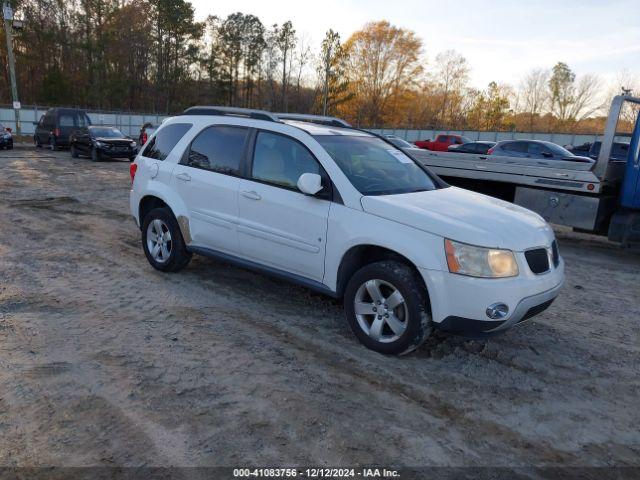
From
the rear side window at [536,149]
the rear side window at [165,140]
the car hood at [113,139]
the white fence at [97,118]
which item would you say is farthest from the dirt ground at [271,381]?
the white fence at [97,118]

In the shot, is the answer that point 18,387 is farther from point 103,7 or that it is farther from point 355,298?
point 103,7

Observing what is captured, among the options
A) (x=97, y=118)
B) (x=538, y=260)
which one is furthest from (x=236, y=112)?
(x=97, y=118)

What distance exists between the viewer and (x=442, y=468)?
9.18 feet

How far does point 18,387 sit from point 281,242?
2.30 meters

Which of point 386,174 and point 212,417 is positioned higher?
point 386,174

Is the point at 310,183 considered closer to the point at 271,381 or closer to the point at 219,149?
the point at 219,149

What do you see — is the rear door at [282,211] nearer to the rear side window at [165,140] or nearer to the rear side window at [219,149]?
the rear side window at [219,149]

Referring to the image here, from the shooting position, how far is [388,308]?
402 centimetres

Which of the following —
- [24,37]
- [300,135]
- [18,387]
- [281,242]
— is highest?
[24,37]

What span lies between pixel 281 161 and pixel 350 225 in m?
1.07

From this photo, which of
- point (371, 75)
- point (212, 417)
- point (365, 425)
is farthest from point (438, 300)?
point (371, 75)

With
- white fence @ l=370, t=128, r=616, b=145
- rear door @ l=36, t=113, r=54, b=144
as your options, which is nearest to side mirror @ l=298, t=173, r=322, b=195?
rear door @ l=36, t=113, r=54, b=144

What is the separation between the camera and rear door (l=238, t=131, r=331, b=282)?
4.39 metres

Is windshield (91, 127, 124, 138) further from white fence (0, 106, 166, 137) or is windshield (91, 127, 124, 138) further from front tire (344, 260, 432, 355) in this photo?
front tire (344, 260, 432, 355)
